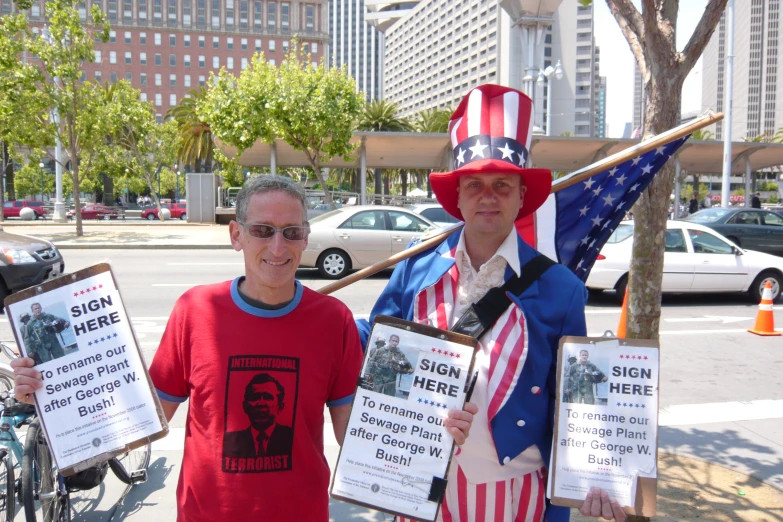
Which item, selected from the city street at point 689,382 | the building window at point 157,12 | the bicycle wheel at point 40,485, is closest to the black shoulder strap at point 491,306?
the city street at point 689,382

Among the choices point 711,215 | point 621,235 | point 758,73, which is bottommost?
point 621,235

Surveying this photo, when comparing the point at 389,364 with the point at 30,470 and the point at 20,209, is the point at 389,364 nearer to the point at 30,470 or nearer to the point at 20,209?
the point at 30,470

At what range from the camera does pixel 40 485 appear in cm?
317

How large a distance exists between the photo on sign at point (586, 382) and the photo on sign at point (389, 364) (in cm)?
49

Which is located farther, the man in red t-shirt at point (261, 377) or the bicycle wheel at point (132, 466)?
the bicycle wheel at point (132, 466)

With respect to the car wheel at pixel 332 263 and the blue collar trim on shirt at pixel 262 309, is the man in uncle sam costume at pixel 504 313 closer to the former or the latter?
the blue collar trim on shirt at pixel 262 309

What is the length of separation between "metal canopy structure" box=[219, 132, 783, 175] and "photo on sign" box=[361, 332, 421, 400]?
23206mm

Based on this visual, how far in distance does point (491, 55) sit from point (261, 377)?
12277cm

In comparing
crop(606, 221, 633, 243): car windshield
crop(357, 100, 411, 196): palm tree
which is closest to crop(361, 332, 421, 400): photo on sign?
crop(606, 221, 633, 243): car windshield

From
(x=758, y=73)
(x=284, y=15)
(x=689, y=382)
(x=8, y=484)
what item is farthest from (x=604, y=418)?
(x=758, y=73)

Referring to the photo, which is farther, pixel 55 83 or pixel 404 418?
pixel 55 83

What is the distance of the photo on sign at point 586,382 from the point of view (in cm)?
207

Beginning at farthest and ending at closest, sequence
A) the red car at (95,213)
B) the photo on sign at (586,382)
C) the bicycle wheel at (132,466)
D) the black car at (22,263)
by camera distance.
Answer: the red car at (95,213) < the black car at (22,263) < the bicycle wheel at (132,466) < the photo on sign at (586,382)

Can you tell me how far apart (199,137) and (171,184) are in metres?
31.4
